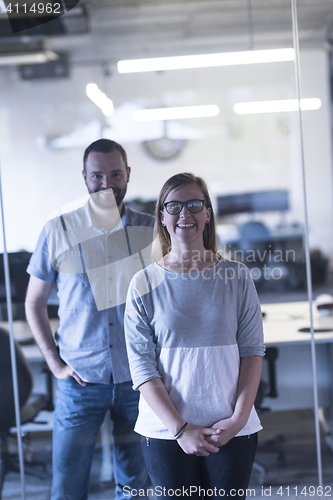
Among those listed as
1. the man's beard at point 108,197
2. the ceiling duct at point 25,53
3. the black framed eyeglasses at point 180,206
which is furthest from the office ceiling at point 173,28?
the black framed eyeglasses at point 180,206

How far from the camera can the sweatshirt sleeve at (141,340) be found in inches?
58.8

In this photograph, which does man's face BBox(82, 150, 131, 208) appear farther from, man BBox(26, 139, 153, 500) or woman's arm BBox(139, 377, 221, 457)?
woman's arm BBox(139, 377, 221, 457)

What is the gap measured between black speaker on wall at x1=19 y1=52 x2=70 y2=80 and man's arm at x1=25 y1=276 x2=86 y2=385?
48.8 inches

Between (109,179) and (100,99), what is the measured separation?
0.57 m

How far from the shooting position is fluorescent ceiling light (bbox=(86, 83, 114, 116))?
220 cm

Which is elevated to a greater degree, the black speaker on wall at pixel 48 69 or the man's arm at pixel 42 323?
the black speaker on wall at pixel 48 69

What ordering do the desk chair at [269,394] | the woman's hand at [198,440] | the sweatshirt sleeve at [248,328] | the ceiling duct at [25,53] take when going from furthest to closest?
the ceiling duct at [25,53], the desk chair at [269,394], the sweatshirt sleeve at [248,328], the woman's hand at [198,440]

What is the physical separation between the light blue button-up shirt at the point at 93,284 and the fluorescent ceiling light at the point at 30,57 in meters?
1.17

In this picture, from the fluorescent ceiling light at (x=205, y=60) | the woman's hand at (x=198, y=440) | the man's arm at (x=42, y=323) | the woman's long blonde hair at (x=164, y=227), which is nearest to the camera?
the woman's hand at (x=198, y=440)

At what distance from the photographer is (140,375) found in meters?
1.49

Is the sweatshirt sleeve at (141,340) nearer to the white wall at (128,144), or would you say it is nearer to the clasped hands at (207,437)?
the clasped hands at (207,437)

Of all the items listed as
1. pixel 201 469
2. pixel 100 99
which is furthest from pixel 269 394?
pixel 100 99

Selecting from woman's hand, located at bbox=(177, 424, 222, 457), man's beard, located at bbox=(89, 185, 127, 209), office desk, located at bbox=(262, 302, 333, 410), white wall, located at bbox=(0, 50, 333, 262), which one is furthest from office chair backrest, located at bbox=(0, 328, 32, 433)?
office desk, located at bbox=(262, 302, 333, 410)

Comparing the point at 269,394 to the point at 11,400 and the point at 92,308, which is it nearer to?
the point at 92,308
